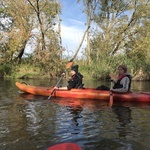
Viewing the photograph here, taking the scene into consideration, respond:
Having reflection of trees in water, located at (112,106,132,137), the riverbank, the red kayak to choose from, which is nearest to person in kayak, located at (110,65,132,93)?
the red kayak

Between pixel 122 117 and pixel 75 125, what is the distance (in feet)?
6.21

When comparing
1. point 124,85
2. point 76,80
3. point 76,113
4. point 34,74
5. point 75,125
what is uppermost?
point 34,74

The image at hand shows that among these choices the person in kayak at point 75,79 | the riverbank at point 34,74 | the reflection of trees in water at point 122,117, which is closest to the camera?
the reflection of trees in water at point 122,117

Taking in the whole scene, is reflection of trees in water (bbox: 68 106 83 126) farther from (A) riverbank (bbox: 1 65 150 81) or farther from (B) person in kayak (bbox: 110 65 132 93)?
(A) riverbank (bbox: 1 65 150 81)

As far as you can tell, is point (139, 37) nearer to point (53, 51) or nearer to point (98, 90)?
point (53, 51)

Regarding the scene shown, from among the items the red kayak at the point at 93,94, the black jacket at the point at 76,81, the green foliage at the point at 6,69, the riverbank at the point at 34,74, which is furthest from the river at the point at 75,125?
the green foliage at the point at 6,69

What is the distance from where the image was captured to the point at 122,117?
30.0 feet

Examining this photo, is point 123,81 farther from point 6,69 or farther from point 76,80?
point 6,69

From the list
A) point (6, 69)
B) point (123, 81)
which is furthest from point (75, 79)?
point (6, 69)

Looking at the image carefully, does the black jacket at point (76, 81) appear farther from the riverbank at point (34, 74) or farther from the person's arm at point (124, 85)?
the riverbank at point (34, 74)

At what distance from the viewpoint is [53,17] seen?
27.2m

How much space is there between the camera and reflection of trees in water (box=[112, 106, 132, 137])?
291 inches

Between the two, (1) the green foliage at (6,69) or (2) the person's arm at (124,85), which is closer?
(2) the person's arm at (124,85)

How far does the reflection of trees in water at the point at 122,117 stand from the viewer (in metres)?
7.40
